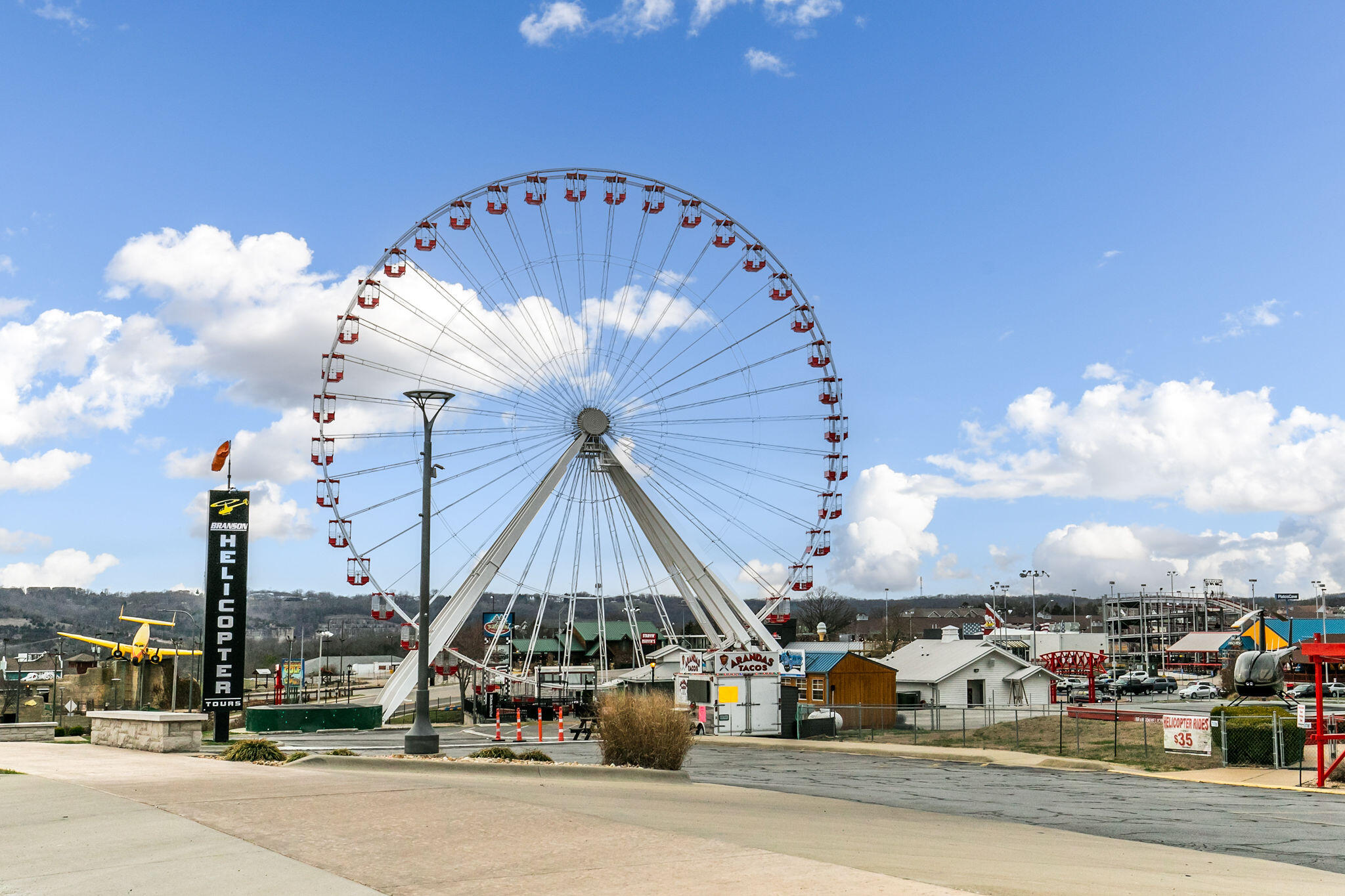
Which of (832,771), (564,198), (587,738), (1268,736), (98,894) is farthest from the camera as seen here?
(564,198)

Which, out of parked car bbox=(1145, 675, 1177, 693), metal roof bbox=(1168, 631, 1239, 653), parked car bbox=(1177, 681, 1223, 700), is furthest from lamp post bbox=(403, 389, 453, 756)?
metal roof bbox=(1168, 631, 1239, 653)

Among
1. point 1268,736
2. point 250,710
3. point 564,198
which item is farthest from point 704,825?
point 564,198

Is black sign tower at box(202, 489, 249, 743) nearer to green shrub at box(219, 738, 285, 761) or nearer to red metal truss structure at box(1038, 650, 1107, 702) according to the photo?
green shrub at box(219, 738, 285, 761)

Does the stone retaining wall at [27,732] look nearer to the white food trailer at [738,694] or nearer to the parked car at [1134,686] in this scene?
the white food trailer at [738,694]

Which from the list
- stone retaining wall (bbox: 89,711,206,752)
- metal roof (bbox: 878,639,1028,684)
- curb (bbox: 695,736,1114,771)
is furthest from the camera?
metal roof (bbox: 878,639,1028,684)

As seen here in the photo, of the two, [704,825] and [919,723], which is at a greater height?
[704,825]

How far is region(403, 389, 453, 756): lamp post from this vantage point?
21297 millimetres

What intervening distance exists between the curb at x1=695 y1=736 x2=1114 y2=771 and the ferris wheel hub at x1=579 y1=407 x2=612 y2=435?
1133 cm

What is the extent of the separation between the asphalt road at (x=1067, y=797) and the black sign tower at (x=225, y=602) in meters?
2.46

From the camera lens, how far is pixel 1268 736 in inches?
1051

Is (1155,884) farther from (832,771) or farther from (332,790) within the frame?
(832,771)

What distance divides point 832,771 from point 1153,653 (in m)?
136

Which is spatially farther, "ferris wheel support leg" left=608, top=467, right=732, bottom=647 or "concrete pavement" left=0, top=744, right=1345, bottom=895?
"ferris wheel support leg" left=608, top=467, right=732, bottom=647

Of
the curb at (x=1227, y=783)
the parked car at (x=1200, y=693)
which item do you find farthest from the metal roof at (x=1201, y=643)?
the curb at (x=1227, y=783)
